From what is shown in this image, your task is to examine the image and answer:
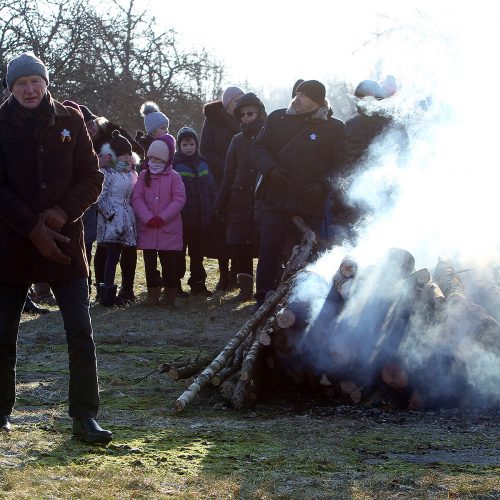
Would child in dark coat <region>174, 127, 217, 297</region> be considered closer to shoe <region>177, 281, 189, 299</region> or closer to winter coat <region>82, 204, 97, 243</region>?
shoe <region>177, 281, 189, 299</region>

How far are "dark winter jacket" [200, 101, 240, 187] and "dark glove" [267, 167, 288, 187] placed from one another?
9.07ft

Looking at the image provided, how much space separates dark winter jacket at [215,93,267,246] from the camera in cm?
1096

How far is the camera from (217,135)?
39.8ft

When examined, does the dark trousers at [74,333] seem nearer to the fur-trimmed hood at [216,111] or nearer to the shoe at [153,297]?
the shoe at [153,297]

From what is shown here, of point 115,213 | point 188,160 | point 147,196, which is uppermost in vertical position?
point 188,160

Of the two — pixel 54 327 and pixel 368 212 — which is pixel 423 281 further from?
pixel 54 327

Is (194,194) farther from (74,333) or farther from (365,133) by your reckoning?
(74,333)

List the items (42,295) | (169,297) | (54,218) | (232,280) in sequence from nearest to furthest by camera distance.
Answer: (54,218), (169,297), (42,295), (232,280)

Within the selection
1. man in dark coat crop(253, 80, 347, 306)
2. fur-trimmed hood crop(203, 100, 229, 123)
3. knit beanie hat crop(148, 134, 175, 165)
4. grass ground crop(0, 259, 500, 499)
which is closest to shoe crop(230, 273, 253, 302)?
knit beanie hat crop(148, 134, 175, 165)

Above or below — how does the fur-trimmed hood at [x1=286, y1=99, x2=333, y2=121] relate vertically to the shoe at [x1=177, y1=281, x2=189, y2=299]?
above

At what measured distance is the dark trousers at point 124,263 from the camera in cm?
1112

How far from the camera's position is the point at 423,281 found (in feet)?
21.6

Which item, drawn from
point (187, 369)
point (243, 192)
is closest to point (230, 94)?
point (243, 192)

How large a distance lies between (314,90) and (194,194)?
2574 millimetres
